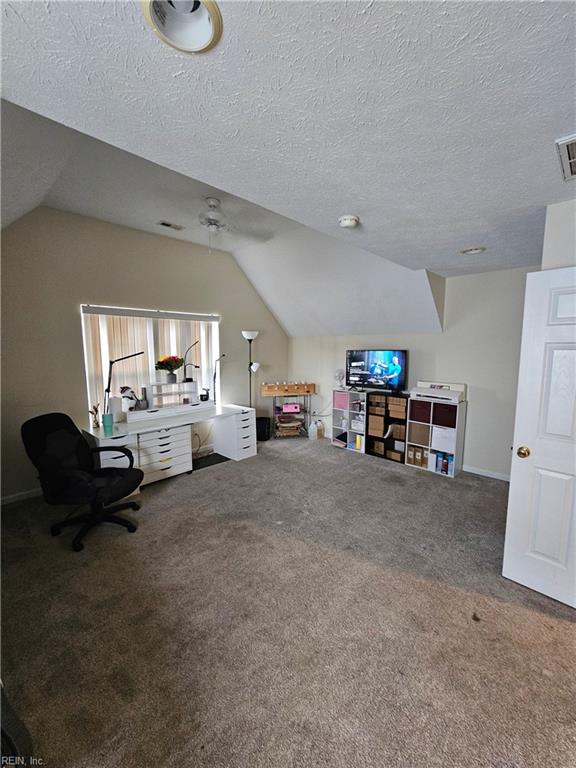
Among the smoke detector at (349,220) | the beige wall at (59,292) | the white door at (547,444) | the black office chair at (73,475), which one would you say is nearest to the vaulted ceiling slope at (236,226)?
the beige wall at (59,292)

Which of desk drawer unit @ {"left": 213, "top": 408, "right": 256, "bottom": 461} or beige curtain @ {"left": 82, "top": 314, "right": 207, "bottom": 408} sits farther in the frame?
desk drawer unit @ {"left": 213, "top": 408, "right": 256, "bottom": 461}

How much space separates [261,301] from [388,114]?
432 cm

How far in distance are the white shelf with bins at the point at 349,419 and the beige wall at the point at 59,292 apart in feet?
8.39

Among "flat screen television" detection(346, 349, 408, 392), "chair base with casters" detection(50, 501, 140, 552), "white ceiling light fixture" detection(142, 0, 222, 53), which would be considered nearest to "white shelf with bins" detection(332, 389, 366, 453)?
"flat screen television" detection(346, 349, 408, 392)

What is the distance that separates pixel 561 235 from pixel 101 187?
11.0 feet

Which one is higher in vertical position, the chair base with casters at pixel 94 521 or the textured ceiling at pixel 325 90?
the textured ceiling at pixel 325 90

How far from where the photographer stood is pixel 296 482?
368cm

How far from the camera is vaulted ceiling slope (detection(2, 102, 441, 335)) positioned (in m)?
1.83

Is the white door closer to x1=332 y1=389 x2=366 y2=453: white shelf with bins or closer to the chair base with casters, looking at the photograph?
x1=332 y1=389 x2=366 y2=453: white shelf with bins

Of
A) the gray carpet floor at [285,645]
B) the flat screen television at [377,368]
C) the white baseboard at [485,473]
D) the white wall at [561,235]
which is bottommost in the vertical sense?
the gray carpet floor at [285,645]

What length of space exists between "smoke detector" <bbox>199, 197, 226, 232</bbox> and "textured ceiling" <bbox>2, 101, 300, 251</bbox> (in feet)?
0.18

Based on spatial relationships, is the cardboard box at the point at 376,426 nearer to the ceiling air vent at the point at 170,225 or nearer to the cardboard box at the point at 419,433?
the cardboard box at the point at 419,433

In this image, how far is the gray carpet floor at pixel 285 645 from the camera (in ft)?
4.21

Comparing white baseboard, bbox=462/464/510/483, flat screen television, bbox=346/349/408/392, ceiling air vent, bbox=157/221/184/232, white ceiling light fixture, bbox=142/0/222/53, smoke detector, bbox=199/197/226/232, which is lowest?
white baseboard, bbox=462/464/510/483
